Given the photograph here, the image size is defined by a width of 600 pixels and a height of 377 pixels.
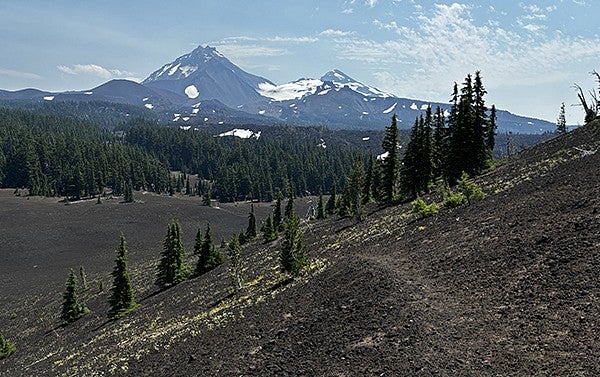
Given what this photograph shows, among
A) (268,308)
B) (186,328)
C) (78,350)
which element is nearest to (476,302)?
(268,308)

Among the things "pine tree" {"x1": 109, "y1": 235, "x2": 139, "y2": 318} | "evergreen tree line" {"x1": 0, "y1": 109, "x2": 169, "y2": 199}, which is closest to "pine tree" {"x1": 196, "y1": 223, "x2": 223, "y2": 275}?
"pine tree" {"x1": 109, "y1": 235, "x2": 139, "y2": 318}

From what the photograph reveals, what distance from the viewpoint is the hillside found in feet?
43.8

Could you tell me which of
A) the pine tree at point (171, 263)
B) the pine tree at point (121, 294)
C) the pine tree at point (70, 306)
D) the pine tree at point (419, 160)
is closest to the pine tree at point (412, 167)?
the pine tree at point (419, 160)

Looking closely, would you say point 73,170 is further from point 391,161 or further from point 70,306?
point 391,161

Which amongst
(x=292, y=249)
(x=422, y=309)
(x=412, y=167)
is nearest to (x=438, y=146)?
(x=412, y=167)

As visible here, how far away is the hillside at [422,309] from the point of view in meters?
13.4

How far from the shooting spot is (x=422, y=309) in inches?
661

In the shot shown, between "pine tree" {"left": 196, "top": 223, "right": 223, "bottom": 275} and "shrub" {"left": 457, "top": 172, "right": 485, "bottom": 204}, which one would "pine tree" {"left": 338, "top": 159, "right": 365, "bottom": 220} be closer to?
"shrub" {"left": 457, "top": 172, "right": 485, "bottom": 204}

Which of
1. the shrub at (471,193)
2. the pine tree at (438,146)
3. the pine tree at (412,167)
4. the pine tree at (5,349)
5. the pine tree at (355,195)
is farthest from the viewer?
the pine tree at (438,146)

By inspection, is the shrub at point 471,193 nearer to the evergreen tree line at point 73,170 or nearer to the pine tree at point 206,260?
the pine tree at point 206,260

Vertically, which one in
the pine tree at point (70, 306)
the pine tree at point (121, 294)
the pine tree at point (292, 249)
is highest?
the pine tree at point (292, 249)

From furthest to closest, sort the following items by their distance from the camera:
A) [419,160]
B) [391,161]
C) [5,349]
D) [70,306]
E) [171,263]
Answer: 1. [391,161]
2. [171,263]
3. [419,160]
4. [70,306]
5. [5,349]

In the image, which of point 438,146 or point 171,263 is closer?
point 171,263

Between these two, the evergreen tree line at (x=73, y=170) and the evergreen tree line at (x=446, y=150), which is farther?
the evergreen tree line at (x=73, y=170)
